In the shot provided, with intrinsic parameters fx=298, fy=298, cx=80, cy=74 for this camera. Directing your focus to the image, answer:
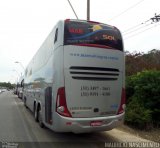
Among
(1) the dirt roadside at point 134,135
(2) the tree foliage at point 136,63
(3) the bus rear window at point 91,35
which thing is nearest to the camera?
(3) the bus rear window at point 91,35

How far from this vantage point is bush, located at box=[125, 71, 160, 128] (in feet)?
39.0

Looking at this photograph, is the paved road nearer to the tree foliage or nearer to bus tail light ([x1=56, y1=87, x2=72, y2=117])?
bus tail light ([x1=56, y1=87, x2=72, y2=117])

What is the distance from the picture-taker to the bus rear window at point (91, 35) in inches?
351

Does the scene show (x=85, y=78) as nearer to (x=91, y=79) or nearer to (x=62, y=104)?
(x=91, y=79)

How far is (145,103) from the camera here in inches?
499

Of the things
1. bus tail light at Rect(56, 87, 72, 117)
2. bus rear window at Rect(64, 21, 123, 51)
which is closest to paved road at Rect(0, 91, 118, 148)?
bus tail light at Rect(56, 87, 72, 117)

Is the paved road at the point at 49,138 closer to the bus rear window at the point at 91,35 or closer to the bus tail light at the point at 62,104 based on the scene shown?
the bus tail light at the point at 62,104

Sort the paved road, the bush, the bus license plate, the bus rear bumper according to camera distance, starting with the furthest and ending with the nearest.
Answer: the bush < the paved road < the bus license plate < the bus rear bumper

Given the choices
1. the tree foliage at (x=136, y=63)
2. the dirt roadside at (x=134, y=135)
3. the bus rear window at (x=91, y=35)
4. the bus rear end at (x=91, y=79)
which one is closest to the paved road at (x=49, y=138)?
the dirt roadside at (x=134, y=135)

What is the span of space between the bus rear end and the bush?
8.86 feet

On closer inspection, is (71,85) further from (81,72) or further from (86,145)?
(86,145)

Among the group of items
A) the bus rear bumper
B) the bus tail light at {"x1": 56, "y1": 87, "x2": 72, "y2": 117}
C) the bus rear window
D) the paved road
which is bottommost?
the paved road

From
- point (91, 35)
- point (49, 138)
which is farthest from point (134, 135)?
point (91, 35)

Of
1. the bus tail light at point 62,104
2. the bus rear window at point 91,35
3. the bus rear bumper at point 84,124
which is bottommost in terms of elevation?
the bus rear bumper at point 84,124
